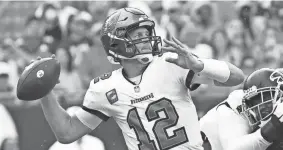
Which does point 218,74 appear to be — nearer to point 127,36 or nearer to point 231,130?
point 231,130

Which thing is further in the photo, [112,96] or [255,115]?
[112,96]

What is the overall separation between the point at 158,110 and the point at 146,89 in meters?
0.15

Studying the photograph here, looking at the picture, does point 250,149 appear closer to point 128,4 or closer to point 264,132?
point 264,132

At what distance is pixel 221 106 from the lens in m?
4.02

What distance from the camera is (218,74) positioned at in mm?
3518

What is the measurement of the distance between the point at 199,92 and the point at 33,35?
2.82 m

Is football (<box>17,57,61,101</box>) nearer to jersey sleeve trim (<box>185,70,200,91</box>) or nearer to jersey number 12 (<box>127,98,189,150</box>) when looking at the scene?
jersey number 12 (<box>127,98,189,150</box>)

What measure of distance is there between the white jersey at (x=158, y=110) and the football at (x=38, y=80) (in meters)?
0.40

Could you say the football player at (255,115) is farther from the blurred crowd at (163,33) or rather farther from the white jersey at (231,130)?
the blurred crowd at (163,33)

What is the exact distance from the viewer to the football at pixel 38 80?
3799 millimetres

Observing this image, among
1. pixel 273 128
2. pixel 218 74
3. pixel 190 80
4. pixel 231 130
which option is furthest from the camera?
pixel 231 130

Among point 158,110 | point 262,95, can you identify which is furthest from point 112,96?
point 262,95

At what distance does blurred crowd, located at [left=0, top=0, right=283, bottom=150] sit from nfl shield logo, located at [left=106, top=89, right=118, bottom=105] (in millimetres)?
3376

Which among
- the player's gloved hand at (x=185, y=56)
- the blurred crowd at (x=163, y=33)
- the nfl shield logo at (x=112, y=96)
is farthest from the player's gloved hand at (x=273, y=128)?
the blurred crowd at (x=163, y=33)
